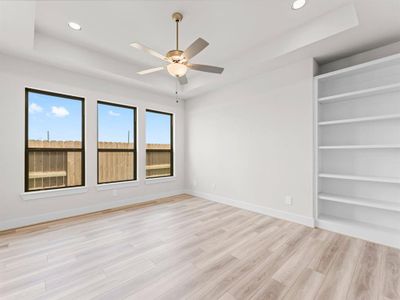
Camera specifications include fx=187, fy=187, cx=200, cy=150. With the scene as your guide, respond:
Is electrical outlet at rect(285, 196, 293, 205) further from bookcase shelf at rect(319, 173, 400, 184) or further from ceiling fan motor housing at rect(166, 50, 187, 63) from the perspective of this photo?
ceiling fan motor housing at rect(166, 50, 187, 63)

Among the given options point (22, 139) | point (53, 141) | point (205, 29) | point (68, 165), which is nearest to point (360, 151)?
point (205, 29)

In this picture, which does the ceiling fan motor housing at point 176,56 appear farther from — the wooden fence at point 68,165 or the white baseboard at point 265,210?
the white baseboard at point 265,210

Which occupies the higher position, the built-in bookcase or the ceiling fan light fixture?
the ceiling fan light fixture

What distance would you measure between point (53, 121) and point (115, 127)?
1.11m

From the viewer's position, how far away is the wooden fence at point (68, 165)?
10.8 feet

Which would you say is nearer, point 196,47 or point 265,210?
point 196,47

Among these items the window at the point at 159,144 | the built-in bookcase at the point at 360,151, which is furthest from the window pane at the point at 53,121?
the built-in bookcase at the point at 360,151

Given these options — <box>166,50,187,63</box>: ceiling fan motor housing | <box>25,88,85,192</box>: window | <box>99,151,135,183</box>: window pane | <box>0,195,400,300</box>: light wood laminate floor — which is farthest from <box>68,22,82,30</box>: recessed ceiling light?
<box>0,195,400,300</box>: light wood laminate floor

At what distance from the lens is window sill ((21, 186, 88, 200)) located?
10.2ft

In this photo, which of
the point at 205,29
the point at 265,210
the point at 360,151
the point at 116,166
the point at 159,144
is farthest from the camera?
the point at 159,144

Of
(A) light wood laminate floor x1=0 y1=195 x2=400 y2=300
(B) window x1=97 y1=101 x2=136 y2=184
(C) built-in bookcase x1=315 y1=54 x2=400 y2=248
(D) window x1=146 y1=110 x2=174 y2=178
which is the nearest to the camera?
(A) light wood laminate floor x1=0 y1=195 x2=400 y2=300

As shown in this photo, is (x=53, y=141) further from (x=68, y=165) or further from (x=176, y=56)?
(x=176, y=56)

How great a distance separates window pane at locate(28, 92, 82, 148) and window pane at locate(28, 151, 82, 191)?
0.57 feet

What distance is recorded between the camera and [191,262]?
2.08 m
